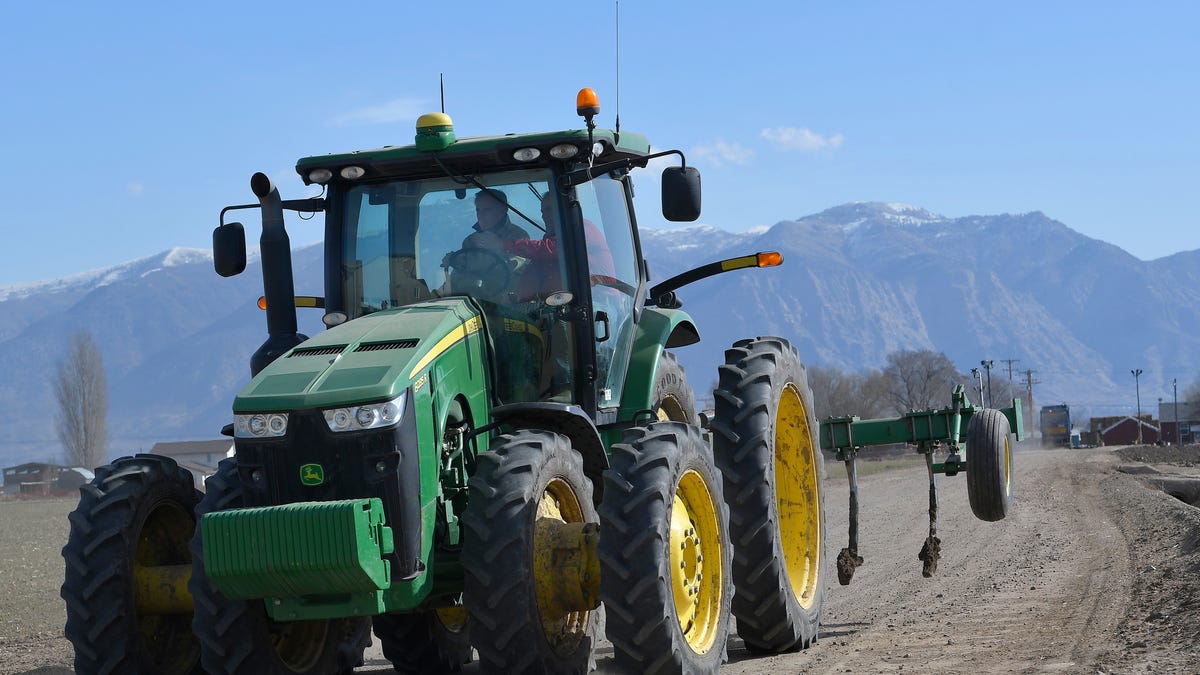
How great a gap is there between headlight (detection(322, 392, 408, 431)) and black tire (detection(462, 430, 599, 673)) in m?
0.49

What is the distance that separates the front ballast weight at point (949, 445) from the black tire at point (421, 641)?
322 centimetres

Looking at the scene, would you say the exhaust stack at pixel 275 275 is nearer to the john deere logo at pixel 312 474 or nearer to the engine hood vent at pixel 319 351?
the engine hood vent at pixel 319 351

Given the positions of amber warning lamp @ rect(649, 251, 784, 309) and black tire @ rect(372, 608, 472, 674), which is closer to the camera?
black tire @ rect(372, 608, 472, 674)

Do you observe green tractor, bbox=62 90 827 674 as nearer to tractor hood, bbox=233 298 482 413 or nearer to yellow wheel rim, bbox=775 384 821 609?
tractor hood, bbox=233 298 482 413

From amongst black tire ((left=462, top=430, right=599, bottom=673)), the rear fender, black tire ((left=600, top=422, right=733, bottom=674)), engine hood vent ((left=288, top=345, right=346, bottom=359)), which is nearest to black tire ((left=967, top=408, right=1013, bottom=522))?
the rear fender

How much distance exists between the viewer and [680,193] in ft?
26.2

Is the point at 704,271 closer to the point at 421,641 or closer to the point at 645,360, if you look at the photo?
the point at 645,360

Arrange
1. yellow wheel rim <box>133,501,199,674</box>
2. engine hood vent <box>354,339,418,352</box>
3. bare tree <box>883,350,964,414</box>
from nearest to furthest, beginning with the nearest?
engine hood vent <box>354,339,418,352</box> < yellow wheel rim <box>133,501,199,674</box> < bare tree <box>883,350,964,414</box>

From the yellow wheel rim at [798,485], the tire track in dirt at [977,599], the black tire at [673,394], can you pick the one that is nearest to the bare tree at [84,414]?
the tire track in dirt at [977,599]

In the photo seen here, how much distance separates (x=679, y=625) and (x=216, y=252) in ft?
11.8

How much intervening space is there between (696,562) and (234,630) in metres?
2.44

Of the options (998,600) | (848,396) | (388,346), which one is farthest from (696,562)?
(848,396)

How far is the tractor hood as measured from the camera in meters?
6.64

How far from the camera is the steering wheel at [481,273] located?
8.09 m
